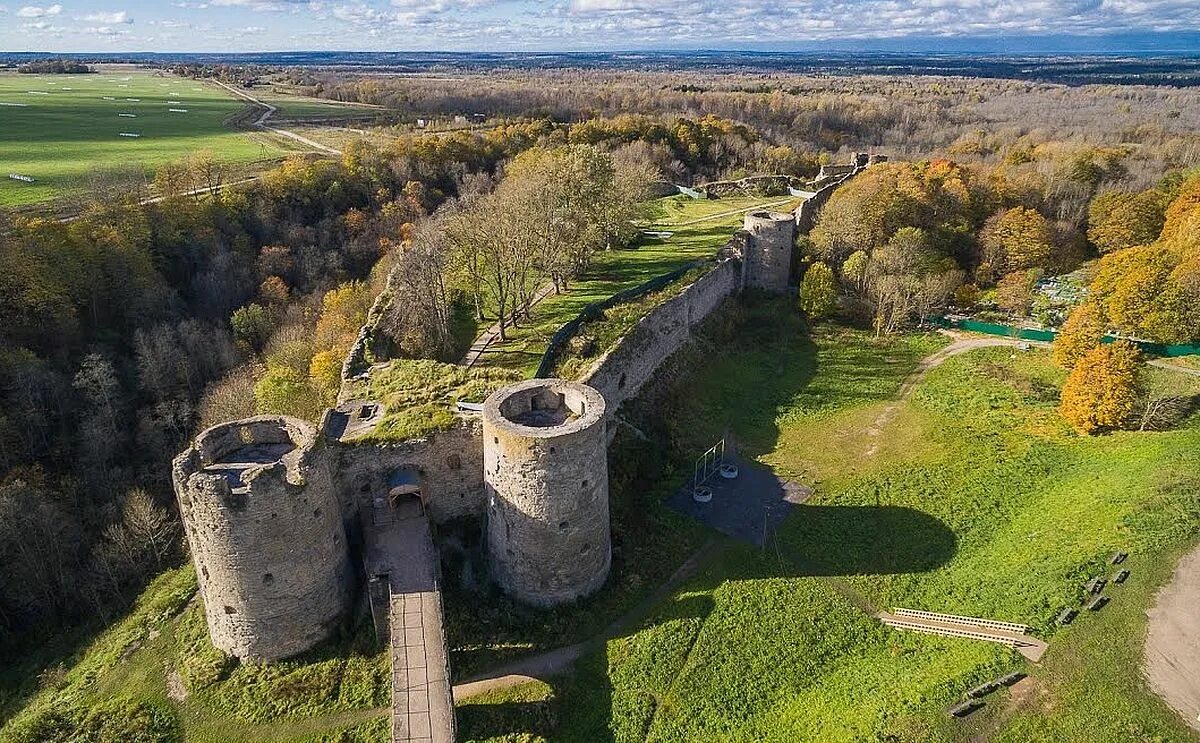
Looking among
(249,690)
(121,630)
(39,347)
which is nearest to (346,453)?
(249,690)

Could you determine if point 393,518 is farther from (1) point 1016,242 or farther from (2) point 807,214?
(1) point 1016,242

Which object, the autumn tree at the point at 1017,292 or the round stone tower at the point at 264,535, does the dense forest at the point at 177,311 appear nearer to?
the round stone tower at the point at 264,535

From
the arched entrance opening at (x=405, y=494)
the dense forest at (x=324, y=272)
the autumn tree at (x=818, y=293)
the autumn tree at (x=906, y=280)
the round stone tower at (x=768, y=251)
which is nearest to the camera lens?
the arched entrance opening at (x=405, y=494)

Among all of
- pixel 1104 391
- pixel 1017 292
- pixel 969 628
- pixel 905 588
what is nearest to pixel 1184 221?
pixel 1017 292

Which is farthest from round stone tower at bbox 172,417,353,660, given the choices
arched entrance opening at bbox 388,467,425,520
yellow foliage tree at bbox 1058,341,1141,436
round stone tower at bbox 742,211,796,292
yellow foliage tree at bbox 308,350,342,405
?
round stone tower at bbox 742,211,796,292

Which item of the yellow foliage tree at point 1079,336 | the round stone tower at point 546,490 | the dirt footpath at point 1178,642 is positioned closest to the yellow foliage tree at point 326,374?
the round stone tower at point 546,490

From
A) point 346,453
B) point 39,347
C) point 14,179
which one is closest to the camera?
point 346,453

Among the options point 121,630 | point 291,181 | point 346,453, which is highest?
point 291,181

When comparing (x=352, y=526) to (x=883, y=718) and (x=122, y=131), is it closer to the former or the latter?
(x=883, y=718)
